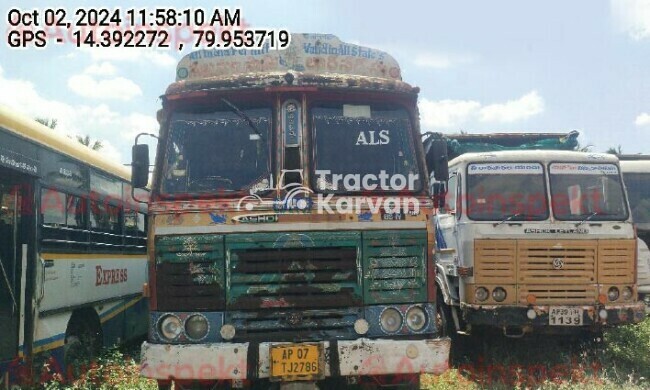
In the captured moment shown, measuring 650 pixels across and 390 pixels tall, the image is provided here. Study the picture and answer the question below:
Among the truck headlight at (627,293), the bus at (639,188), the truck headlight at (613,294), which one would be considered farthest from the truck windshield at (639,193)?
the truck headlight at (613,294)

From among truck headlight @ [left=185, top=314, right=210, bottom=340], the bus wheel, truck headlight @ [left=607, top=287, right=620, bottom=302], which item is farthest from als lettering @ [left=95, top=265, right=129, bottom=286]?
truck headlight @ [left=607, top=287, right=620, bottom=302]

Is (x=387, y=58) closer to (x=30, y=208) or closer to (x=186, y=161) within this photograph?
(x=186, y=161)

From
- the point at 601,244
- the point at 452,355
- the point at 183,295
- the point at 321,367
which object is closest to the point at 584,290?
the point at 601,244

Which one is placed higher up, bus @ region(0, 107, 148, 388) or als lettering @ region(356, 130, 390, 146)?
als lettering @ region(356, 130, 390, 146)

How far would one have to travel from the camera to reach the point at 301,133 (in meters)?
5.25

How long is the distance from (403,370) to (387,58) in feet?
9.49

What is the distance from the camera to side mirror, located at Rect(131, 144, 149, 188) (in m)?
5.56

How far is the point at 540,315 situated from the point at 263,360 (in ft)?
13.5

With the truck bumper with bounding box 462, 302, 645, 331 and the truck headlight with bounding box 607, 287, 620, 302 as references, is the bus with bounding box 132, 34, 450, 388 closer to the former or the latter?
the truck bumper with bounding box 462, 302, 645, 331

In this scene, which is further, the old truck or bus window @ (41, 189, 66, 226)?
the old truck

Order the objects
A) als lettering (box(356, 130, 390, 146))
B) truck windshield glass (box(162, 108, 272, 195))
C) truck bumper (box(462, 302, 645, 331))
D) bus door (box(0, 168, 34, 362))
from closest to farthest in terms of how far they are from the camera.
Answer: truck windshield glass (box(162, 108, 272, 195)) < als lettering (box(356, 130, 390, 146)) < bus door (box(0, 168, 34, 362)) < truck bumper (box(462, 302, 645, 331))

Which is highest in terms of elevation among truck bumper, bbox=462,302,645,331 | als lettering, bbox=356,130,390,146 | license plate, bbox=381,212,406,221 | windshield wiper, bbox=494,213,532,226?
als lettering, bbox=356,130,390,146

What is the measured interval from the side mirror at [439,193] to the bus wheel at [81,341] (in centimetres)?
463

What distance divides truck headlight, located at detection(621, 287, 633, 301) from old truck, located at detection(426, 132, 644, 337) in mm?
12
